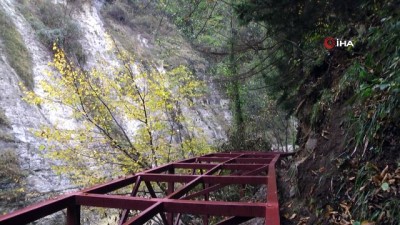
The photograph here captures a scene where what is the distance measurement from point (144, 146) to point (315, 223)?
23.7 ft

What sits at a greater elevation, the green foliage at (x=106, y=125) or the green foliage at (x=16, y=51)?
the green foliage at (x=16, y=51)

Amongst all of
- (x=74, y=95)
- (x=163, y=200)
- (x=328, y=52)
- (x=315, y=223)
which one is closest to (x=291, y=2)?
(x=328, y=52)

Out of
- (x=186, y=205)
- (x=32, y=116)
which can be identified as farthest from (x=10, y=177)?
(x=186, y=205)

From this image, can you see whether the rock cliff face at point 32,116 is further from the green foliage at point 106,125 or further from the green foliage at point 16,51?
the green foliage at point 106,125

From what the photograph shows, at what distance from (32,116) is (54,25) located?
30.3 feet

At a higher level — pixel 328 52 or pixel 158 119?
pixel 328 52

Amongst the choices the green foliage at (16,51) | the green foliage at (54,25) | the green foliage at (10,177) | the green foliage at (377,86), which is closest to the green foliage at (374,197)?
the green foliage at (377,86)

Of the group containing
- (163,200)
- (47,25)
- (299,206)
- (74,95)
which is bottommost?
(299,206)

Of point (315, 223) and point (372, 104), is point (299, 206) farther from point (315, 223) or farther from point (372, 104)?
point (372, 104)

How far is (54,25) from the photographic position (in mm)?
21078

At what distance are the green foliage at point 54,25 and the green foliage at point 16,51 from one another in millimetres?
1601

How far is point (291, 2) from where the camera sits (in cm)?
596

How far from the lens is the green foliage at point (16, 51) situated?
52.9ft

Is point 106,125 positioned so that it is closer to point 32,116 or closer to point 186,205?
point 32,116
